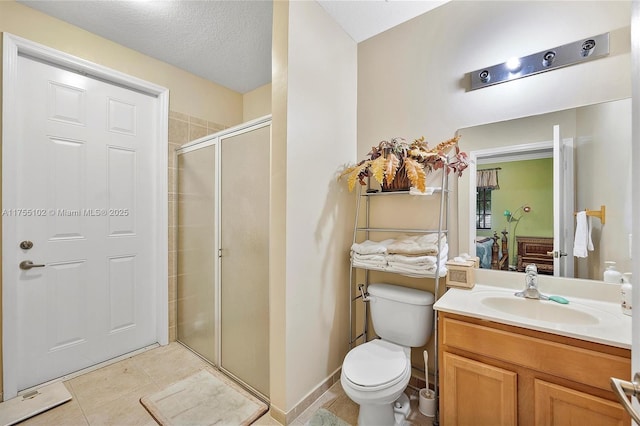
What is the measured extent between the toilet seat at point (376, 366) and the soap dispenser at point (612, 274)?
1.05 metres

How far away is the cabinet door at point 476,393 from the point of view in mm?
1147

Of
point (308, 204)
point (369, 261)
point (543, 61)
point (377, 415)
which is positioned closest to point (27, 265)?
point (308, 204)

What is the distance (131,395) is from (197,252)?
1.02 meters

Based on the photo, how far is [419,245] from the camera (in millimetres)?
1630

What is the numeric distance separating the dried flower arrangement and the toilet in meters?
0.70

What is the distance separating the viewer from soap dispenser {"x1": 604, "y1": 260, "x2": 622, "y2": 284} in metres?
1.28

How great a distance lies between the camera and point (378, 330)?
5.74 feet

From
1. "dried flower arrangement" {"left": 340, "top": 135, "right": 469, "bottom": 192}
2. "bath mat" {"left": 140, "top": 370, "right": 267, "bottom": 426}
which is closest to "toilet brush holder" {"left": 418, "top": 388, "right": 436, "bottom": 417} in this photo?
"bath mat" {"left": 140, "top": 370, "right": 267, "bottom": 426}

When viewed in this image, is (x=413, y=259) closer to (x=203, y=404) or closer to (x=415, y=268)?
(x=415, y=268)

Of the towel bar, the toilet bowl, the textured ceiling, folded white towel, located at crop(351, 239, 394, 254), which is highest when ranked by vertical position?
the textured ceiling

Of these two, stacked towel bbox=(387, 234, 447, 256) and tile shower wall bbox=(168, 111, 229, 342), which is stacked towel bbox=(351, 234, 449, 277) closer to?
stacked towel bbox=(387, 234, 447, 256)

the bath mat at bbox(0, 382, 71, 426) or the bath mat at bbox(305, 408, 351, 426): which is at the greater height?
the bath mat at bbox(0, 382, 71, 426)

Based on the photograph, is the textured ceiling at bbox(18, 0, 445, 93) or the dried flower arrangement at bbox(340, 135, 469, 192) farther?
the textured ceiling at bbox(18, 0, 445, 93)

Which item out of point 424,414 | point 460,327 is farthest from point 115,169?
point 424,414
